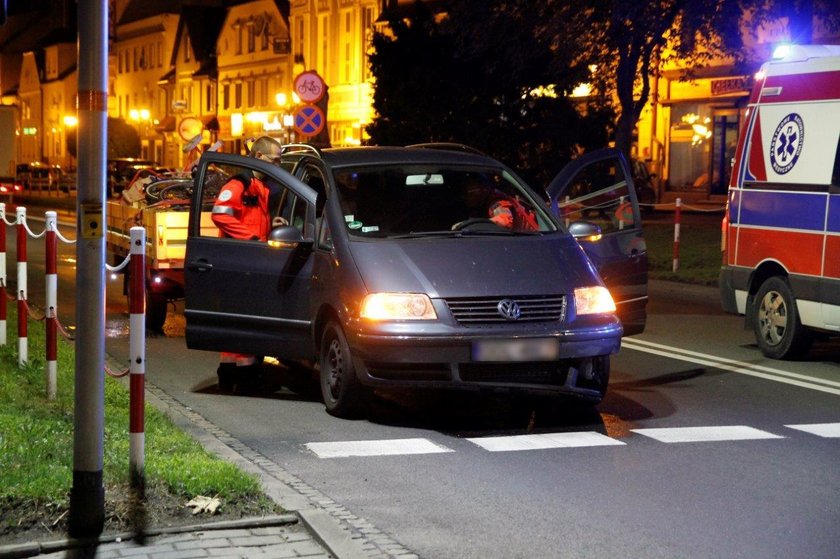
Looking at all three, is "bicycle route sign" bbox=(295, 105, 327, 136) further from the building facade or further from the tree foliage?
the building facade

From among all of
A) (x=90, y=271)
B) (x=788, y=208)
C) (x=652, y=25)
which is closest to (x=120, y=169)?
(x=652, y=25)

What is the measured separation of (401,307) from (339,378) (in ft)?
2.73

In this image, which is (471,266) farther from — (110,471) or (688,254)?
(688,254)

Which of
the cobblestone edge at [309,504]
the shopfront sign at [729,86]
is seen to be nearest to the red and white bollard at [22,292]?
the cobblestone edge at [309,504]

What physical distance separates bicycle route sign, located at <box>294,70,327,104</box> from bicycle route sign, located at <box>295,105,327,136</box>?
589 mm

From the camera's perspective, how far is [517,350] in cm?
920

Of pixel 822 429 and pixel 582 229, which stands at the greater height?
pixel 582 229

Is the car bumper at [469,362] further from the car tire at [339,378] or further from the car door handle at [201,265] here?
the car door handle at [201,265]

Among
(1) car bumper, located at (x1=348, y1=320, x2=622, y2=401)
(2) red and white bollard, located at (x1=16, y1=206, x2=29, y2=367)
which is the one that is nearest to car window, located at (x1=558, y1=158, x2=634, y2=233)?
(1) car bumper, located at (x1=348, y1=320, x2=622, y2=401)

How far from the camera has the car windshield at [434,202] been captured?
10086mm

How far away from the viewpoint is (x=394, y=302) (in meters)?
9.26

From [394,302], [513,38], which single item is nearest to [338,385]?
[394,302]

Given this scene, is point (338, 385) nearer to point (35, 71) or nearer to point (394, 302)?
point (394, 302)

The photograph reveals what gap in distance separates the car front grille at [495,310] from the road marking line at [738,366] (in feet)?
9.72
